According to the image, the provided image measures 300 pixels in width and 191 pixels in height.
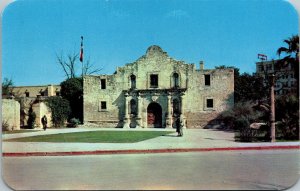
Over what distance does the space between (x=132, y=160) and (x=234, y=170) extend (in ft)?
9.25

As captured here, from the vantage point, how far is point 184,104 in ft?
87.1

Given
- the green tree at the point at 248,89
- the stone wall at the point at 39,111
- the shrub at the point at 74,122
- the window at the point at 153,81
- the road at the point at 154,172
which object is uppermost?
the window at the point at 153,81

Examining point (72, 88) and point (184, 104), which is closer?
point (184, 104)

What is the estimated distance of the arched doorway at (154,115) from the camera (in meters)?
27.8

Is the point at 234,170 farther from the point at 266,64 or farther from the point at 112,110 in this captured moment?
the point at 112,110

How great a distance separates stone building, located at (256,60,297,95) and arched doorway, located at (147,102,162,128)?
1364cm

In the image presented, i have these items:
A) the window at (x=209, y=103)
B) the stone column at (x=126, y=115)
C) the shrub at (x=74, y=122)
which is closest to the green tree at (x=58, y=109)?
the shrub at (x=74, y=122)

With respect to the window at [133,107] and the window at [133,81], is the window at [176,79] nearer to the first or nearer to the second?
the window at [133,81]

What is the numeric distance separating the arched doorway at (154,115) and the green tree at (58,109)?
622 centimetres

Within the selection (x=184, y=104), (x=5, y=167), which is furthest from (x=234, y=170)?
(x=184, y=104)

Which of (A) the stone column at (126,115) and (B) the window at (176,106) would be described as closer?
(B) the window at (176,106)

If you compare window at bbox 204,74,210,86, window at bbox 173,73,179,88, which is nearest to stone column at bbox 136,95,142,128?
window at bbox 173,73,179,88

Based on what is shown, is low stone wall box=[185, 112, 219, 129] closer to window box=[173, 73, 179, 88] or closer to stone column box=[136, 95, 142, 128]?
window box=[173, 73, 179, 88]

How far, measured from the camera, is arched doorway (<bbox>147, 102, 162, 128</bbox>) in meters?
27.8
